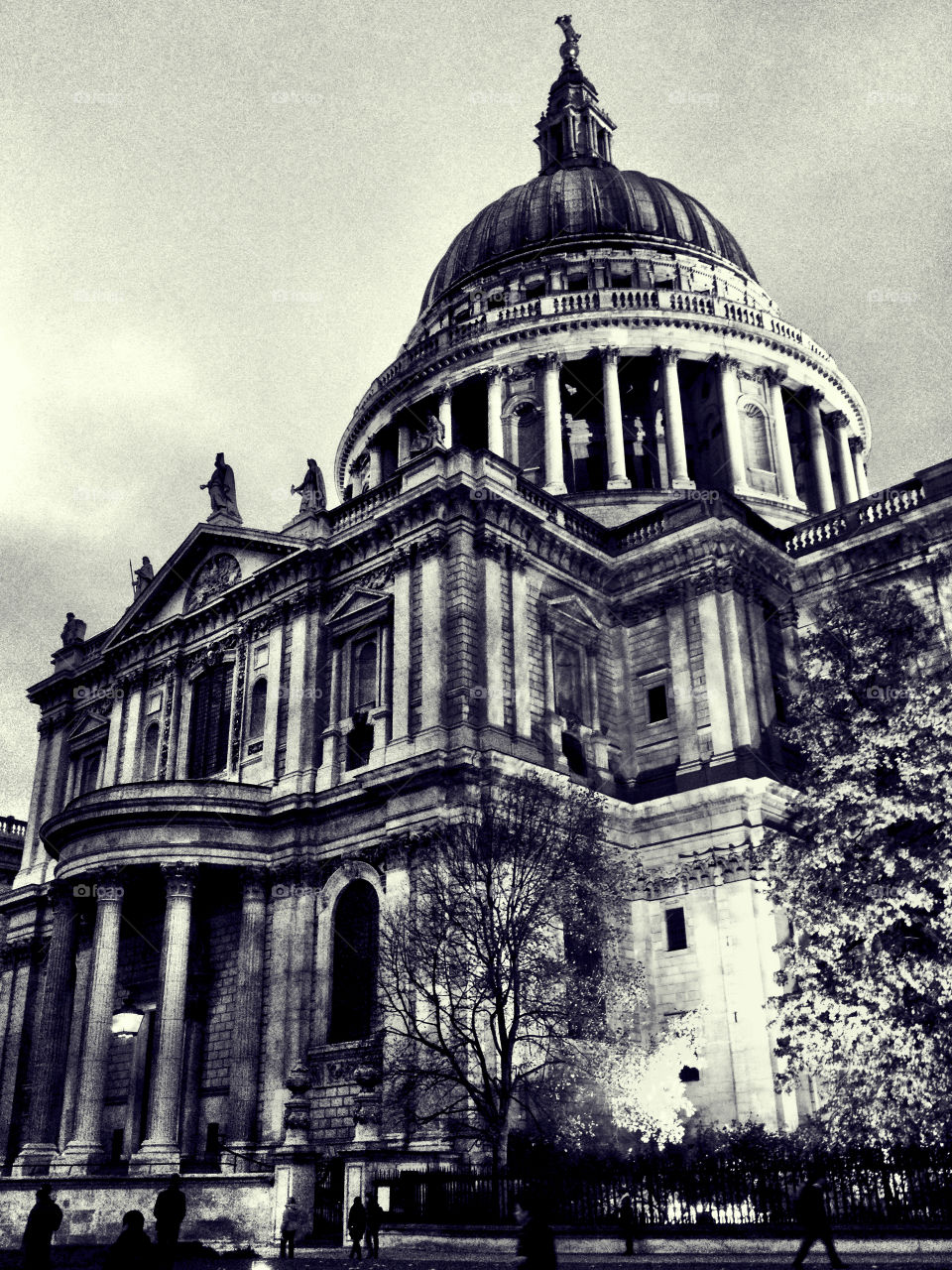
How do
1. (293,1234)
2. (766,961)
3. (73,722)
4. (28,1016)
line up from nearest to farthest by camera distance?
(293,1234)
(766,961)
(28,1016)
(73,722)

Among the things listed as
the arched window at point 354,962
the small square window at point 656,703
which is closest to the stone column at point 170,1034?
the arched window at point 354,962

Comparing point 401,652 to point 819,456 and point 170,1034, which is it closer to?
point 170,1034

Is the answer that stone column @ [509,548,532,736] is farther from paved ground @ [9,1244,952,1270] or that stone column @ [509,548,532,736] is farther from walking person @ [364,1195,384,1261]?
paved ground @ [9,1244,952,1270]

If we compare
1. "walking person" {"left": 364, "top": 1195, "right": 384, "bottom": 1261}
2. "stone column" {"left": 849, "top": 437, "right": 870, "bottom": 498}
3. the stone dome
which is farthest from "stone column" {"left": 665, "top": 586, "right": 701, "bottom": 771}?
the stone dome

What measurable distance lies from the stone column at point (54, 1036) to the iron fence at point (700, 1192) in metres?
15.9

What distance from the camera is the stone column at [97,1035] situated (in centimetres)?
3188

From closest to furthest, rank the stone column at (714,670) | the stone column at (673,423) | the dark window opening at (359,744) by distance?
the stone column at (714,670) → the dark window opening at (359,744) → the stone column at (673,423)

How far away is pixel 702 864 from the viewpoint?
112 feet

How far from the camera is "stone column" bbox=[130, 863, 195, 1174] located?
30.7m

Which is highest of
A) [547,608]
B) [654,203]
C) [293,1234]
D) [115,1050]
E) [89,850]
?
[654,203]

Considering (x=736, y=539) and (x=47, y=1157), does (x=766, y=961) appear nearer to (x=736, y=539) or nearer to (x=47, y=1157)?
(x=736, y=539)

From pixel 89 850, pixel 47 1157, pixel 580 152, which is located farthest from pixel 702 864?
pixel 580 152

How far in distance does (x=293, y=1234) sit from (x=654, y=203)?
175 ft

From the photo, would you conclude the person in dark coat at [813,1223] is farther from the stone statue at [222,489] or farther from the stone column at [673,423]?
the stone column at [673,423]
